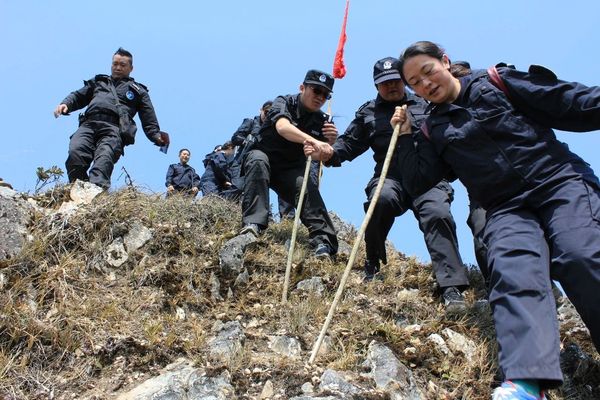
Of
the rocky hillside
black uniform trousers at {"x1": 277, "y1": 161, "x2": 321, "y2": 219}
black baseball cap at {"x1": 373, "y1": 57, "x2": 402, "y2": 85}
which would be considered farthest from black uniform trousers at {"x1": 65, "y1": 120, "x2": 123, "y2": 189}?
black baseball cap at {"x1": 373, "y1": 57, "x2": 402, "y2": 85}

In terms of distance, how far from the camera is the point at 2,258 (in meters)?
5.50

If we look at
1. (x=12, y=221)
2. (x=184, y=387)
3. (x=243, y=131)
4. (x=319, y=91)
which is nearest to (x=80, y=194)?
(x=12, y=221)

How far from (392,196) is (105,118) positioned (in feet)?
12.3

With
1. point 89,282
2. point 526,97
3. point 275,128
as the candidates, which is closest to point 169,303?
point 89,282

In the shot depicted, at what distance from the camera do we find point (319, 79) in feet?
22.2

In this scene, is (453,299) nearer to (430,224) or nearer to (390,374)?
(430,224)

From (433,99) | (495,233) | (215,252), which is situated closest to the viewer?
(495,233)

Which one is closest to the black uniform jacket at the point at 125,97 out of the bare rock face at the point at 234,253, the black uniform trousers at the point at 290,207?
the black uniform trousers at the point at 290,207

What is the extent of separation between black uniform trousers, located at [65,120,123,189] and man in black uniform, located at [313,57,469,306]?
2.54m

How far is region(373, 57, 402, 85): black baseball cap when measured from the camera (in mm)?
6059

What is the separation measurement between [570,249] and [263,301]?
10.3 feet

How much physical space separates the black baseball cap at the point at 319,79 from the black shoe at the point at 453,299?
2.64m

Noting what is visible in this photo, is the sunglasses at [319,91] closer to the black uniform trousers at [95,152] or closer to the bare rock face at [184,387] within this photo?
the black uniform trousers at [95,152]

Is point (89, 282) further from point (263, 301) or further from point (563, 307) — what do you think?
point (563, 307)
